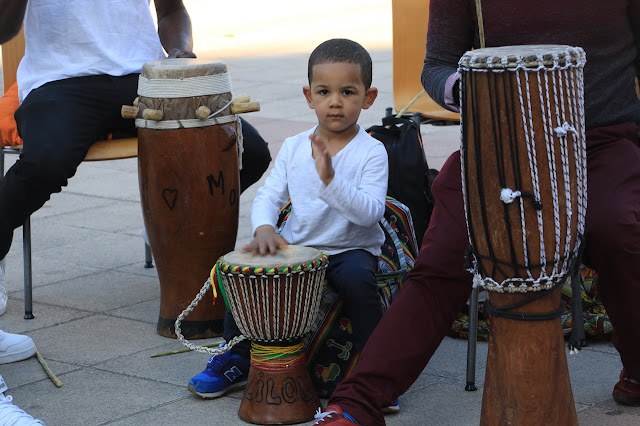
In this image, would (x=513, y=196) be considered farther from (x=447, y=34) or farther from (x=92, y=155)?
(x=92, y=155)

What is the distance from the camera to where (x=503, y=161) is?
2.27 m

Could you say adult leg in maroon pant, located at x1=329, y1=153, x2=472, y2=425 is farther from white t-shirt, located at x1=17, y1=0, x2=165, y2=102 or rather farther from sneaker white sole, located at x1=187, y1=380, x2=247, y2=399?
white t-shirt, located at x1=17, y1=0, x2=165, y2=102

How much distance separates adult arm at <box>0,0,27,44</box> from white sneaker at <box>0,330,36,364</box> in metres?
1.13

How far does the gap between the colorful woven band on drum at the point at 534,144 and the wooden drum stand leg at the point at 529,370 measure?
0.26 ft

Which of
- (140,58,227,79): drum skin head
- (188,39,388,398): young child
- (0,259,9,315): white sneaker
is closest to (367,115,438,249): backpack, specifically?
(188,39,388,398): young child

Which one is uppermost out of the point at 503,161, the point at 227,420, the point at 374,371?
the point at 503,161

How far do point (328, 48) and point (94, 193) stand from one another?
3.14 meters

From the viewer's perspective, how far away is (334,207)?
2.82 m

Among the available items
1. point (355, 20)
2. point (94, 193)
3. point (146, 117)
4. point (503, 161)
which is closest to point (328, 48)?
point (146, 117)

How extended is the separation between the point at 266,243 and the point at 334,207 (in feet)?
0.75

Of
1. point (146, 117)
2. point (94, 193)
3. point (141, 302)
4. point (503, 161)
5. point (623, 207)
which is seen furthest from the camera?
point (94, 193)

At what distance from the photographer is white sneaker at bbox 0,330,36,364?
3227mm

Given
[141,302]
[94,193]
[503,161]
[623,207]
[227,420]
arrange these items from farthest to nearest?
1. [94,193]
2. [141,302]
3. [227,420]
4. [623,207]
5. [503,161]

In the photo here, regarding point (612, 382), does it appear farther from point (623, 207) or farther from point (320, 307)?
point (320, 307)
